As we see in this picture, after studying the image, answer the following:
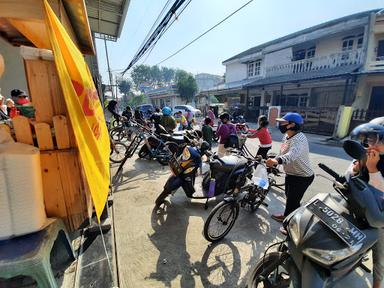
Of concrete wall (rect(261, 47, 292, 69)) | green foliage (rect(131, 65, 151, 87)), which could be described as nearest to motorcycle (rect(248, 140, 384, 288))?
concrete wall (rect(261, 47, 292, 69))

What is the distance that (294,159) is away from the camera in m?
2.45

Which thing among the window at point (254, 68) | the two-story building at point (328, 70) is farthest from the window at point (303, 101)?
the window at point (254, 68)

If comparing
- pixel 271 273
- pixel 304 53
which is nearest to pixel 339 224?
pixel 271 273

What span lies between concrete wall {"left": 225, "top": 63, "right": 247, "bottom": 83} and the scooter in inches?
727

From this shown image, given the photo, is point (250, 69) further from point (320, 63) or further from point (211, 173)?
point (211, 173)

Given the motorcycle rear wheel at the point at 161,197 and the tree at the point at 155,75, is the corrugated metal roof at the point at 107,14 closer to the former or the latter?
the motorcycle rear wheel at the point at 161,197

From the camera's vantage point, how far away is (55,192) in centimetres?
170

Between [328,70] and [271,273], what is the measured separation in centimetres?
1392

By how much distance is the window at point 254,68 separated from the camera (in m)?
18.1

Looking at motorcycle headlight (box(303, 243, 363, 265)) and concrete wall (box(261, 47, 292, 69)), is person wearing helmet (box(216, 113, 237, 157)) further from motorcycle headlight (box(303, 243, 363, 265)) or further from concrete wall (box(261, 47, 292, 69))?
concrete wall (box(261, 47, 292, 69))

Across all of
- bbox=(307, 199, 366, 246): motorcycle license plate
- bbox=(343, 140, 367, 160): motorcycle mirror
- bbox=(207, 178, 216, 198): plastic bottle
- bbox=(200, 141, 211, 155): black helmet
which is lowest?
bbox=(207, 178, 216, 198): plastic bottle

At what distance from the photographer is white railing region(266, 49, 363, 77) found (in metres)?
11.3

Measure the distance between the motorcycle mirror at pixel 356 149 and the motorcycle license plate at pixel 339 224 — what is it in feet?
1.40

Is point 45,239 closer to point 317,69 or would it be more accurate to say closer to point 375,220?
point 375,220
